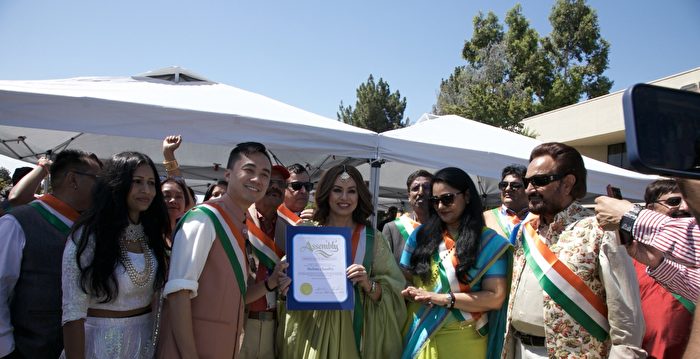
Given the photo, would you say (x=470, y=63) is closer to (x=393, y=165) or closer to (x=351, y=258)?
(x=393, y=165)

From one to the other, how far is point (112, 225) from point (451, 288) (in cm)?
189

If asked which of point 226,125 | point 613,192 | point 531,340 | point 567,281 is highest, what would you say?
point 226,125

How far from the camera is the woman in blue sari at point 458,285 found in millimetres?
2809

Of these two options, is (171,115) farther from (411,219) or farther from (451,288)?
(451,288)

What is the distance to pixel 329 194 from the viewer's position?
3.12m

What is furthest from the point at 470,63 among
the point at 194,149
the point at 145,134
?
the point at 145,134

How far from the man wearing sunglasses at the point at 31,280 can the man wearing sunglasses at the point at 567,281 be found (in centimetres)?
246

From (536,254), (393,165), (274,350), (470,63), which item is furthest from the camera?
(470,63)

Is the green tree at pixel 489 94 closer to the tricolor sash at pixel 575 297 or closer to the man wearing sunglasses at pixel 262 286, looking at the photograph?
the man wearing sunglasses at pixel 262 286

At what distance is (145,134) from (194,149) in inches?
147

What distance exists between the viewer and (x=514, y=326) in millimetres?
2607

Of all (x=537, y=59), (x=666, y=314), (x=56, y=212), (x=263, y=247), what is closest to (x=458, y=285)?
(x=263, y=247)

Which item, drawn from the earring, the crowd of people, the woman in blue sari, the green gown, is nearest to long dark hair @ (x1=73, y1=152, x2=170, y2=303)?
the crowd of people

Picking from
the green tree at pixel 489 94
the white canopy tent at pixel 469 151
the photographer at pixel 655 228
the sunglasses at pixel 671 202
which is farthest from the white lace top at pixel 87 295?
the green tree at pixel 489 94
